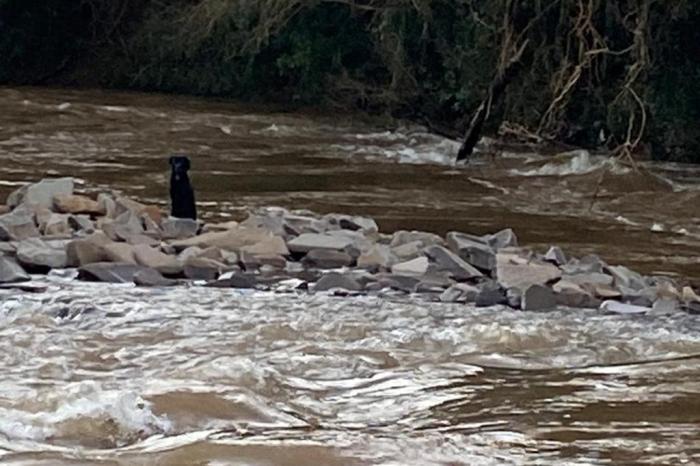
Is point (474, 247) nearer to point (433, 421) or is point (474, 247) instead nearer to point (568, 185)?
point (433, 421)

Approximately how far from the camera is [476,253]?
35.7 ft

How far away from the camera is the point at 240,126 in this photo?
75.3 ft

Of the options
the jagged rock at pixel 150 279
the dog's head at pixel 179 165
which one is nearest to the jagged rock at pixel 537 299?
the jagged rock at pixel 150 279

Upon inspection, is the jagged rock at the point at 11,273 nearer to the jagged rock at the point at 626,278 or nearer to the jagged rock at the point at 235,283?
the jagged rock at the point at 235,283

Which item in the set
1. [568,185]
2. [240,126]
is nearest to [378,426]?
[568,185]

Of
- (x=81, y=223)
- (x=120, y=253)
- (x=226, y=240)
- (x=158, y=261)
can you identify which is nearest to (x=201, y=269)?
(x=158, y=261)

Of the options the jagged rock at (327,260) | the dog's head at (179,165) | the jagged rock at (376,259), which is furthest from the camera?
the dog's head at (179,165)

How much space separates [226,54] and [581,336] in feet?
60.3

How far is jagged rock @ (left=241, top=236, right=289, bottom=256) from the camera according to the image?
1094 cm

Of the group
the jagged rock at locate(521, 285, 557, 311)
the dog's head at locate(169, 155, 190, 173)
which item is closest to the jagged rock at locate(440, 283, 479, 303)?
the jagged rock at locate(521, 285, 557, 311)

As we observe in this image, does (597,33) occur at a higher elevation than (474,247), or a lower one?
higher

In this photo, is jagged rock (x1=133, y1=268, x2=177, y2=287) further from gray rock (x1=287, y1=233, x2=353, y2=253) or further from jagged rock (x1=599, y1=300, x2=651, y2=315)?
jagged rock (x1=599, y1=300, x2=651, y2=315)

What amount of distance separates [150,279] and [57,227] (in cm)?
170

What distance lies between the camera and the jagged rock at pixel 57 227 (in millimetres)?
11453
